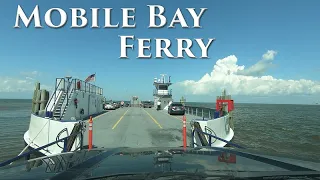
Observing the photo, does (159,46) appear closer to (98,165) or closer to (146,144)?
(146,144)

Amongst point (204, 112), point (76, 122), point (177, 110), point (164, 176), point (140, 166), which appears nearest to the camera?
point (164, 176)

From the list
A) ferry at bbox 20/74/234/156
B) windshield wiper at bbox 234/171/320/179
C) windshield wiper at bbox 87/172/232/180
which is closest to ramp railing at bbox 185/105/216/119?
ferry at bbox 20/74/234/156

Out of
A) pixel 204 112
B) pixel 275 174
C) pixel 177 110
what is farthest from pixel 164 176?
pixel 177 110

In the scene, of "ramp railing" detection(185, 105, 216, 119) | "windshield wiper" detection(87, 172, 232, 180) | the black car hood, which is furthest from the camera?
"ramp railing" detection(185, 105, 216, 119)

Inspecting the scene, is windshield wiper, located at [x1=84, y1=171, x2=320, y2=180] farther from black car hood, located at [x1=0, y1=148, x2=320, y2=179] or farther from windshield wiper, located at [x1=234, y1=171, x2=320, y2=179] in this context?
black car hood, located at [x1=0, y1=148, x2=320, y2=179]

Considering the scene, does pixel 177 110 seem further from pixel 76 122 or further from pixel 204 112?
pixel 76 122

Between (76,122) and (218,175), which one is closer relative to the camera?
(218,175)

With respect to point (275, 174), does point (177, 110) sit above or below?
→ below

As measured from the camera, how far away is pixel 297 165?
2.94 meters

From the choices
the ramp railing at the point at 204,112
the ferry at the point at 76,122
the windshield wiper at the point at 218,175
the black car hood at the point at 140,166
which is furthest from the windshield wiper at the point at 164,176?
the ramp railing at the point at 204,112

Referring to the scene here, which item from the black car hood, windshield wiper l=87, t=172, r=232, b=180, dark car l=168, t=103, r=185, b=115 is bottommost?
dark car l=168, t=103, r=185, b=115

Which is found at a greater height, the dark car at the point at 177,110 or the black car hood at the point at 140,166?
the black car hood at the point at 140,166

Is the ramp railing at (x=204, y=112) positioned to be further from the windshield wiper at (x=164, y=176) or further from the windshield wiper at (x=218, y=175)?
the windshield wiper at (x=164, y=176)

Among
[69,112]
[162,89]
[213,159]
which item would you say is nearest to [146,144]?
[213,159]
